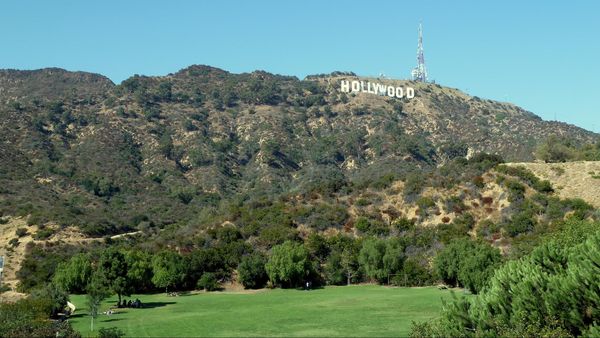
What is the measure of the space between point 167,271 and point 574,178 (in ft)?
169

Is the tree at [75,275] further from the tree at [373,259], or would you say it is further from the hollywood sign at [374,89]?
the hollywood sign at [374,89]

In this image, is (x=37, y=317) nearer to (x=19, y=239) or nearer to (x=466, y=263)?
(x=466, y=263)

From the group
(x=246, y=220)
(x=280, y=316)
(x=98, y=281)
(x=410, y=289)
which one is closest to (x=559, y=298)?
(x=280, y=316)

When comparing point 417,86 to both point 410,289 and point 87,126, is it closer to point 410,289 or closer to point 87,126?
point 87,126

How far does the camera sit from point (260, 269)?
63.9 m

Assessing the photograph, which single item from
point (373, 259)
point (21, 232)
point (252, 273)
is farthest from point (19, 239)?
point (373, 259)

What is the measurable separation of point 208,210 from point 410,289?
39.6m

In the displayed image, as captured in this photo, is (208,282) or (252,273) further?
(252,273)

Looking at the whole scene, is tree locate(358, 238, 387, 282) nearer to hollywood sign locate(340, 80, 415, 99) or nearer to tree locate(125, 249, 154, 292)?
tree locate(125, 249, 154, 292)

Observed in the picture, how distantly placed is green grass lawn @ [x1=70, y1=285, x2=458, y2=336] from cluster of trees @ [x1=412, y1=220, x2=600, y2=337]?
30.7 feet

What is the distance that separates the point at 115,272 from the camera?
178 feet

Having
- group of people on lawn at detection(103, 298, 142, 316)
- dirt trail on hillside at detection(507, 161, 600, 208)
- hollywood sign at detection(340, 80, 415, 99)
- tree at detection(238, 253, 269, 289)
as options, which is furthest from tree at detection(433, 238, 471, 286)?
hollywood sign at detection(340, 80, 415, 99)

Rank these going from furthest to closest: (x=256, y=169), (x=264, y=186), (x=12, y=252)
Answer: (x=256, y=169) → (x=264, y=186) → (x=12, y=252)

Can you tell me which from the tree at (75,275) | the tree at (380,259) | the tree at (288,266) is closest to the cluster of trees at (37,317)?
the tree at (75,275)
